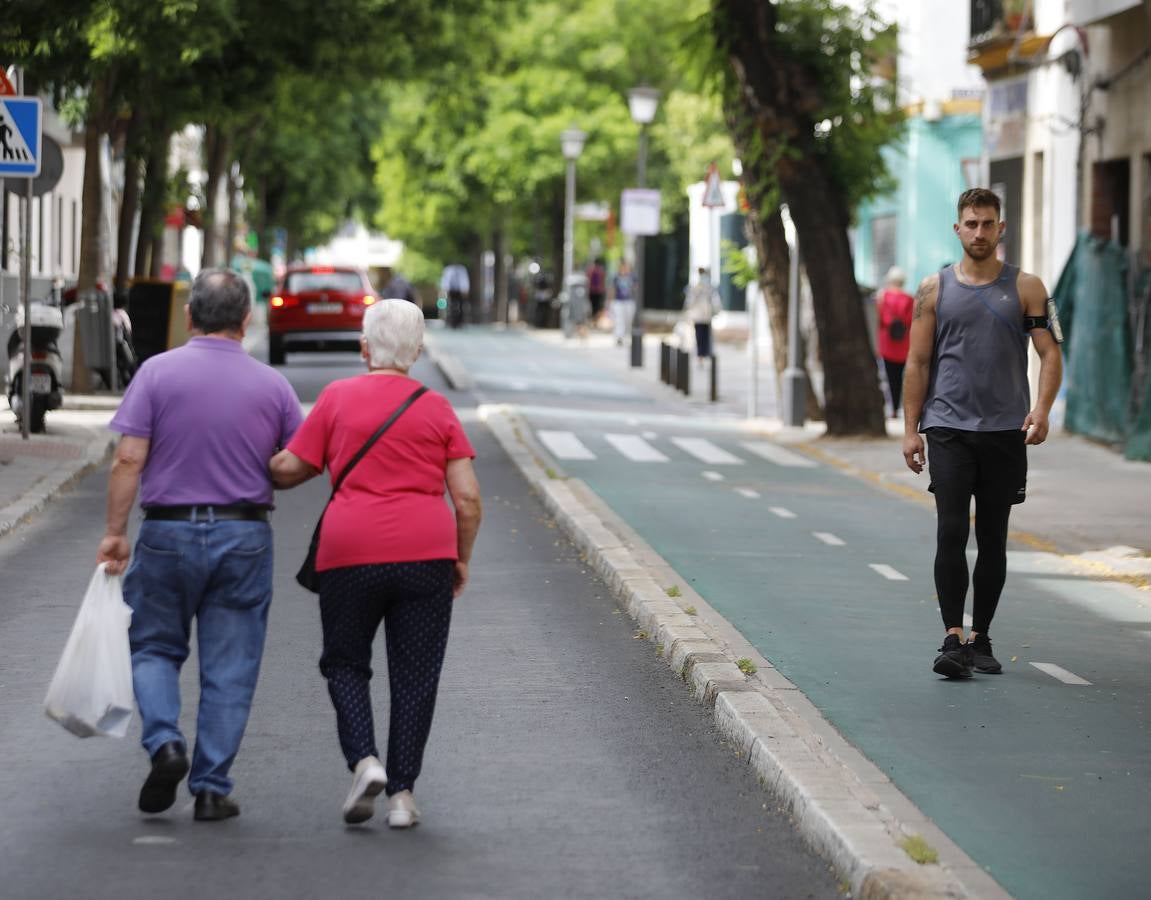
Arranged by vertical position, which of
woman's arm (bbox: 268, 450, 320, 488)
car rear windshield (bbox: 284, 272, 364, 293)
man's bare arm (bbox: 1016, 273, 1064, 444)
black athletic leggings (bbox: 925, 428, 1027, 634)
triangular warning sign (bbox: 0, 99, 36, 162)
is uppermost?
triangular warning sign (bbox: 0, 99, 36, 162)

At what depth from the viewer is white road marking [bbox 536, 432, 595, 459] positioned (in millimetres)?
20766

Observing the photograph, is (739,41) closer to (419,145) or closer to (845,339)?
(845,339)

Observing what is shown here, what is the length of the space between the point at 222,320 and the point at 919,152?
31712 millimetres

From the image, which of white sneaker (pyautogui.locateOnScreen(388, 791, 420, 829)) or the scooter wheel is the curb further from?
white sneaker (pyautogui.locateOnScreen(388, 791, 420, 829))

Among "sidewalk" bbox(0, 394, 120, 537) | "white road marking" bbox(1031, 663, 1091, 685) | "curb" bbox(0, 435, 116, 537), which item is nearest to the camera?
"white road marking" bbox(1031, 663, 1091, 685)

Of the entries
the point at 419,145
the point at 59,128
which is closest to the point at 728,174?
the point at 419,145

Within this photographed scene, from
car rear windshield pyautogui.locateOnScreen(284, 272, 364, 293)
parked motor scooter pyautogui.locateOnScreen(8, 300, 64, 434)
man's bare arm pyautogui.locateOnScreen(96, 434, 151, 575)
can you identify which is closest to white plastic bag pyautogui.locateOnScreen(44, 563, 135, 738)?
man's bare arm pyautogui.locateOnScreen(96, 434, 151, 575)

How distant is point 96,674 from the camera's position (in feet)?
20.2

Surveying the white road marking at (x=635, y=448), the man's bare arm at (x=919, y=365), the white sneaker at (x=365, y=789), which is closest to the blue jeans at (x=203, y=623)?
the white sneaker at (x=365, y=789)

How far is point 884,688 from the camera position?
333 inches

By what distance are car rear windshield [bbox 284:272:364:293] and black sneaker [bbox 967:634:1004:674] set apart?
30.0 m

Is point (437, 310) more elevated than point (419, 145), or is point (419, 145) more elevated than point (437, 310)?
point (419, 145)

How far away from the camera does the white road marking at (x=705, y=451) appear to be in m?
20.5

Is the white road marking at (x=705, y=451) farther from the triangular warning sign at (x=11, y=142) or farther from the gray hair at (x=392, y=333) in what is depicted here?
the gray hair at (x=392, y=333)
